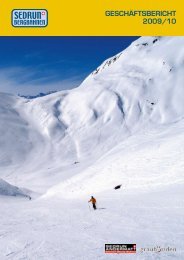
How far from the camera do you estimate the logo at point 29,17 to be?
15.7 meters

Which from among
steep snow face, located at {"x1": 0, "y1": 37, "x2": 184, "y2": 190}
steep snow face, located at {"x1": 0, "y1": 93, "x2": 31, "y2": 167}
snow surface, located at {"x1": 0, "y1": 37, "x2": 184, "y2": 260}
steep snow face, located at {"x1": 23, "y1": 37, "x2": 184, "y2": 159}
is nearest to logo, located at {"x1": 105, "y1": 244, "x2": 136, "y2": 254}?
snow surface, located at {"x1": 0, "y1": 37, "x2": 184, "y2": 260}

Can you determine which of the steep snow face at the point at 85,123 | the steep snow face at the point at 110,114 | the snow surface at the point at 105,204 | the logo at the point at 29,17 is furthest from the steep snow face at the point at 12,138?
the logo at the point at 29,17

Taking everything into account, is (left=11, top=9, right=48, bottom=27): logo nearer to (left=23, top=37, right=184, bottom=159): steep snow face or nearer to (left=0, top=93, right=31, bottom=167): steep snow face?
(left=23, top=37, right=184, bottom=159): steep snow face

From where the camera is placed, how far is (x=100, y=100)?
192 meters

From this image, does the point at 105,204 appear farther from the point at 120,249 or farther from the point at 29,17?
the point at 29,17

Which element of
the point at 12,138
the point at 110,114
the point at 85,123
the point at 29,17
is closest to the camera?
the point at 29,17

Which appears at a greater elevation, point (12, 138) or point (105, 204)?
point (12, 138)

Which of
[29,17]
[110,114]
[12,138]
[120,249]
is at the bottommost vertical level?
[120,249]

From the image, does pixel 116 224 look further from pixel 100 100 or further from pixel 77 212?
pixel 100 100

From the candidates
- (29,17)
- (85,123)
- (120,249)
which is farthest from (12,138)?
(120,249)

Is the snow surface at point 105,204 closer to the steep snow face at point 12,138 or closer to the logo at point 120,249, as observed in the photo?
the logo at point 120,249

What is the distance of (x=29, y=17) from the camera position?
1578 centimetres

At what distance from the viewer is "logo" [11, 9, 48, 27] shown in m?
15.7

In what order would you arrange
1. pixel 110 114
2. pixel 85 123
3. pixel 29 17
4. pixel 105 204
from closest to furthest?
pixel 29 17 → pixel 105 204 → pixel 110 114 → pixel 85 123
